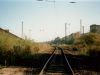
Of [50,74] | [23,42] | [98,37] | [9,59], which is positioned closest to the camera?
[50,74]

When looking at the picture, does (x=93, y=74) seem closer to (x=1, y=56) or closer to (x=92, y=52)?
(x=1, y=56)

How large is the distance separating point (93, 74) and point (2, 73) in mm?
4787

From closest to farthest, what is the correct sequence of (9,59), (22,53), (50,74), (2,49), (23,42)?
(50,74), (9,59), (2,49), (22,53), (23,42)

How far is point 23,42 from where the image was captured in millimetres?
28875

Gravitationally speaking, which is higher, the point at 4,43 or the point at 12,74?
the point at 4,43

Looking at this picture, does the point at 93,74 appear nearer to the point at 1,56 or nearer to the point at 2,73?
the point at 2,73

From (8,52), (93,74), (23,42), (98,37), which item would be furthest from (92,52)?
(98,37)

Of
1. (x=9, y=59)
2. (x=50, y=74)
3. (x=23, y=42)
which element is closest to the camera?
(x=50, y=74)

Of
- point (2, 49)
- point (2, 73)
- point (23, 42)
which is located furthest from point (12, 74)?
point (23, 42)

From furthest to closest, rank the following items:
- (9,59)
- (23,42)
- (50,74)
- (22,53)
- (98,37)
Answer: (98,37)
(23,42)
(22,53)
(9,59)
(50,74)

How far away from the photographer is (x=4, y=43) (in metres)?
20.6

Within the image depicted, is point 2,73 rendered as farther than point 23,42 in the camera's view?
No

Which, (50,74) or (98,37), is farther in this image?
(98,37)

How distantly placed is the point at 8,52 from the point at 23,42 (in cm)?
826
